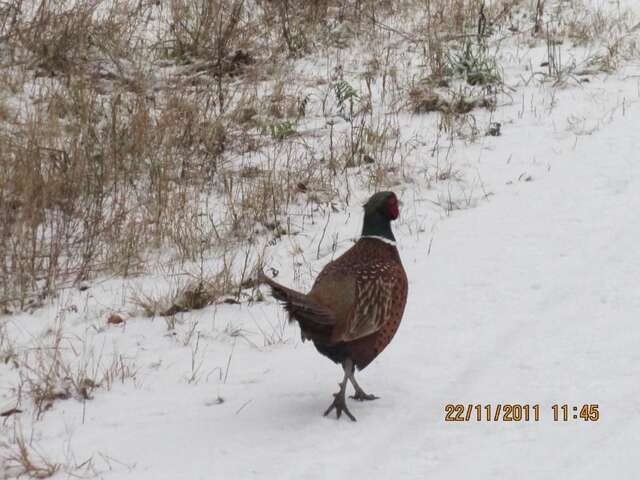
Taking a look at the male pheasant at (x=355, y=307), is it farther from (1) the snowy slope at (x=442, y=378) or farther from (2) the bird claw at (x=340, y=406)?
(1) the snowy slope at (x=442, y=378)

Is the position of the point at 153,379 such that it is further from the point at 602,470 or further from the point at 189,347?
the point at 602,470

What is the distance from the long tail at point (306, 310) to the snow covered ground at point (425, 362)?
1.44 feet

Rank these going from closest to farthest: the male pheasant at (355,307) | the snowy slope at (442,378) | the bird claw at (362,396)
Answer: the snowy slope at (442,378) < the male pheasant at (355,307) < the bird claw at (362,396)

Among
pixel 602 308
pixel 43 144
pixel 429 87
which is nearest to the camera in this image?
pixel 602 308

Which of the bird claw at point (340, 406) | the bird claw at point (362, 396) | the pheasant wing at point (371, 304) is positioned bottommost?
the bird claw at point (362, 396)

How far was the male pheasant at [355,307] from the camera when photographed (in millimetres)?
4230

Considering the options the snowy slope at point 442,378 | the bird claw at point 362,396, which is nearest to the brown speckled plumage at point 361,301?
the bird claw at point 362,396

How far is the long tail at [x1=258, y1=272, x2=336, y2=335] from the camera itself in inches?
158

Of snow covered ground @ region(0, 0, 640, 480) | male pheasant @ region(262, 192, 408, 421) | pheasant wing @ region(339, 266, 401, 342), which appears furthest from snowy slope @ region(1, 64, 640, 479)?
pheasant wing @ region(339, 266, 401, 342)

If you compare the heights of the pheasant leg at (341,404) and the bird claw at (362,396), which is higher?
the pheasant leg at (341,404)

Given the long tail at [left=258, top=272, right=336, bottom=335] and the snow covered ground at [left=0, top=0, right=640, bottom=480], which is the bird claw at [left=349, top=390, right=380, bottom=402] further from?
the long tail at [left=258, top=272, right=336, bottom=335]

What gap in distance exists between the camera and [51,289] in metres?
5.73

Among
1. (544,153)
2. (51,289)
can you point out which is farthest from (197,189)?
(544,153)

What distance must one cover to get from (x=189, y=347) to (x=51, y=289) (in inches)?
42.3
